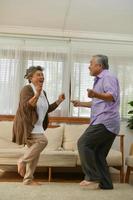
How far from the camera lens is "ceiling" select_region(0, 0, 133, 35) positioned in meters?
5.05

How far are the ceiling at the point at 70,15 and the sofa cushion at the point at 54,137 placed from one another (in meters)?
1.79

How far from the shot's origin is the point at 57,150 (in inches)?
178

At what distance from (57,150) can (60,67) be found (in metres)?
1.60

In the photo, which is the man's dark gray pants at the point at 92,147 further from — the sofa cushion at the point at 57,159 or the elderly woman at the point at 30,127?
the sofa cushion at the point at 57,159

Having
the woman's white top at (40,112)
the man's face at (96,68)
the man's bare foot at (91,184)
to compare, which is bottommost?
the man's bare foot at (91,184)

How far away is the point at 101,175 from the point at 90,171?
0.16 meters

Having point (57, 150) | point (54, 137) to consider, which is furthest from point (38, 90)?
point (54, 137)

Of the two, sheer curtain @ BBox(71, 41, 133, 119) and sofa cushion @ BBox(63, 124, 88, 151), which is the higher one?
sheer curtain @ BBox(71, 41, 133, 119)

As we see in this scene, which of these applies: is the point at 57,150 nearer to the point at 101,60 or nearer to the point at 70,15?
the point at 101,60

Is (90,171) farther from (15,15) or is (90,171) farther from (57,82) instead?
(15,15)

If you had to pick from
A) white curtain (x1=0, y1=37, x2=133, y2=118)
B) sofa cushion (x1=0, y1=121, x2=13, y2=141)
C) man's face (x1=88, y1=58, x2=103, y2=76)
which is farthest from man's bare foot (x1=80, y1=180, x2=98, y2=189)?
white curtain (x1=0, y1=37, x2=133, y2=118)

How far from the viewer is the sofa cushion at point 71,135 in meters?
4.75

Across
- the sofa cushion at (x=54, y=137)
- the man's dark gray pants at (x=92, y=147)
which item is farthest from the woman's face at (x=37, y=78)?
the sofa cushion at (x=54, y=137)

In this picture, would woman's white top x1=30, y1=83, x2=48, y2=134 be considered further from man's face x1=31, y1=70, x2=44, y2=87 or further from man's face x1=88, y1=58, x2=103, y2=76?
man's face x1=88, y1=58, x2=103, y2=76
